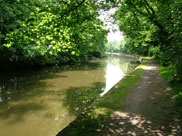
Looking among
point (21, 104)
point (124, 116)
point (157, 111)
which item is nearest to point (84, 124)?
point (124, 116)

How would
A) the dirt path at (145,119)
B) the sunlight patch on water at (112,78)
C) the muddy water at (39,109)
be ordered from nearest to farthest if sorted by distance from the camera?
the dirt path at (145,119)
the muddy water at (39,109)
the sunlight patch on water at (112,78)

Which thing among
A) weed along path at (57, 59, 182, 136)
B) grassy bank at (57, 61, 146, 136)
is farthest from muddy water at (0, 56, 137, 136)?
weed along path at (57, 59, 182, 136)

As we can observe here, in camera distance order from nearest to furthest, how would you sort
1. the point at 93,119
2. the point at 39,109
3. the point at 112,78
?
the point at 93,119 → the point at 39,109 → the point at 112,78

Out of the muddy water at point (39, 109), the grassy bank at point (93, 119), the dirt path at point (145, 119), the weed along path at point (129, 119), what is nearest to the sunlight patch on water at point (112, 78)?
the muddy water at point (39, 109)

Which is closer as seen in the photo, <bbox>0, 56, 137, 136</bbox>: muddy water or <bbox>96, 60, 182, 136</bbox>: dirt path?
<bbox>96, 60, 182, 136</bbox>: dirt path

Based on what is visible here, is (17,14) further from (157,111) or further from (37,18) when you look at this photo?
(157,111)

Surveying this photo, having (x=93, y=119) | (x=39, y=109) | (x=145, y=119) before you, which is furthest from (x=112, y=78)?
(x=93, y=119)

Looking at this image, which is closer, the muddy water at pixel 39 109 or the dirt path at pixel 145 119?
the dirt path at pixel 145 119

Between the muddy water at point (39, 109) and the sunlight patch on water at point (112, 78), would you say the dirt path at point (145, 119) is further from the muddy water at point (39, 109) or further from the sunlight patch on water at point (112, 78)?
the sunlight patch on water at point (112, 78)

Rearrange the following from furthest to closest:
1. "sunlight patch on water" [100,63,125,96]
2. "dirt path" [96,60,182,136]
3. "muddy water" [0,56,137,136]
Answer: "sunlight patch on water" [100,63,125,96] → "muddy water" [0,56,137,136] → "dirt path" [96,60,182,136]

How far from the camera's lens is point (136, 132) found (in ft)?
14.8

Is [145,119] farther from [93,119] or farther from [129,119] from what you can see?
[93,119]

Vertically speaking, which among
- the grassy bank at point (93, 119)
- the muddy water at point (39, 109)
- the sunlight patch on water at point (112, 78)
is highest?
the grassy bank at point (93, 119)

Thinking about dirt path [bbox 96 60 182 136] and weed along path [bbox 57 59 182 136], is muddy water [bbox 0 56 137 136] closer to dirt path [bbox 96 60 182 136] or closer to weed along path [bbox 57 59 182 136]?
weed along path [bbox 57 59 182 136]
